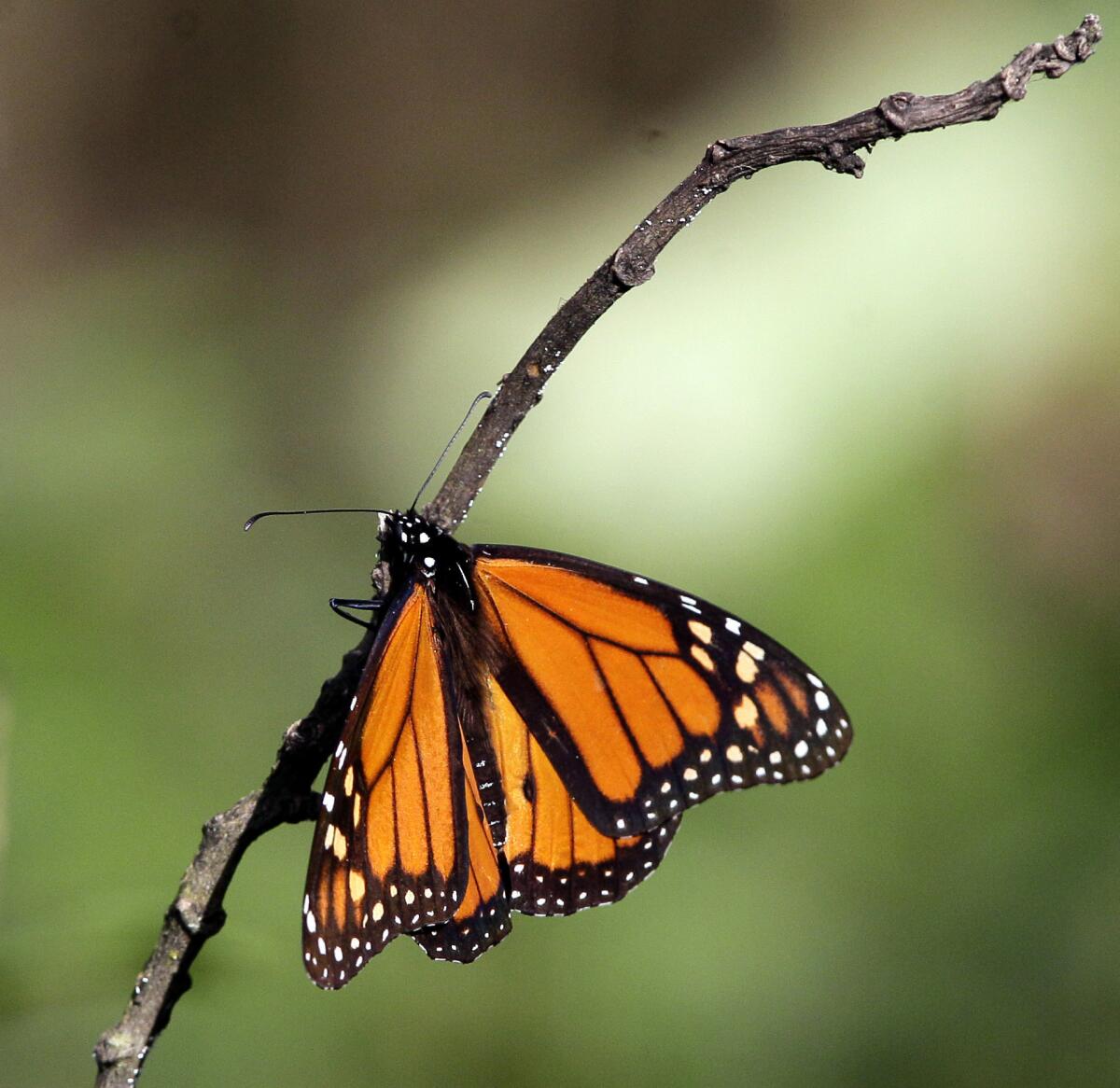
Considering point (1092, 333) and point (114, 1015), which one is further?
point (1092, 333)

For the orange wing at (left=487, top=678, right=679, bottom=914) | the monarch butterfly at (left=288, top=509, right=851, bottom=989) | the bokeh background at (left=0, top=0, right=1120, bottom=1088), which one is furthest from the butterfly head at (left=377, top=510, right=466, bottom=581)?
the bokeh background at (left=0, top=0, right=1120, bottom=1088)

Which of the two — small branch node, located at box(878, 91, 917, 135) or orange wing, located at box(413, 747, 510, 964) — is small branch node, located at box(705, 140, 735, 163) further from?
orange wing, located at box(413, 747, 510, 964)

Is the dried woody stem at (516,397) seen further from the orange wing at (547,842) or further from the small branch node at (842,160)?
the orange wing at (547,842)

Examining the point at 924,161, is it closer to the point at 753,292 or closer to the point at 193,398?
the point at 753,292

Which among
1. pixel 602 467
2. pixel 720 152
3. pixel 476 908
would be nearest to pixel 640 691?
pixel 476 908

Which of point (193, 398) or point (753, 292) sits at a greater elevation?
point (193, 398)

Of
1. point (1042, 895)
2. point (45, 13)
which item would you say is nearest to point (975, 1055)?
point (1042, 895)
